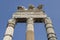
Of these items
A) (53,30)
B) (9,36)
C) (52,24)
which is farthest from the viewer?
(52,24)

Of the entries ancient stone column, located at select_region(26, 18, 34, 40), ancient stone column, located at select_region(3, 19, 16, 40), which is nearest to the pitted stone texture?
ancient stone column, located at select_region(26, 18, 34, 40)

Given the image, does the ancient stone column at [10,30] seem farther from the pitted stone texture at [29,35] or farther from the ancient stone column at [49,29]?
the ancient stone column at [49,29]

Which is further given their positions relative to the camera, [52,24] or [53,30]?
[52,24]

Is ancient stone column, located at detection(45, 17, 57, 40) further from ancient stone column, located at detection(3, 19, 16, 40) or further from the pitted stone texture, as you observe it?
ancient stone column, located at detection(3, 19, 16, 40)

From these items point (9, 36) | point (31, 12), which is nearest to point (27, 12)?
point (31, 12)

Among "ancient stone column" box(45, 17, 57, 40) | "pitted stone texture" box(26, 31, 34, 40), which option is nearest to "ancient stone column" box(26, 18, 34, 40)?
"pitted stone texture" box(26, 31, 34, 40)

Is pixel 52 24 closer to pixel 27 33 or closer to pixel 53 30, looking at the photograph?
pixel 53 30

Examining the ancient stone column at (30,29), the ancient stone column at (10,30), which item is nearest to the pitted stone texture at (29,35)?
the ancient stone column at (30,29)

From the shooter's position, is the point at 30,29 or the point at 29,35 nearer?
the point at 29,35

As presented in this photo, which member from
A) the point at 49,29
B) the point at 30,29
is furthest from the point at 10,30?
the point at 49,29

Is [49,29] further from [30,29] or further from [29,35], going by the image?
[29,35]

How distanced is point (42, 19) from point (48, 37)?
185cm

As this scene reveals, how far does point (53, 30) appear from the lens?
36.4ft

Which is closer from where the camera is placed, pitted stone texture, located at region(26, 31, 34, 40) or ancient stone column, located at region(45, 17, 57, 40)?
pitted stone texture, located at region(26, 31, 34, 40)
